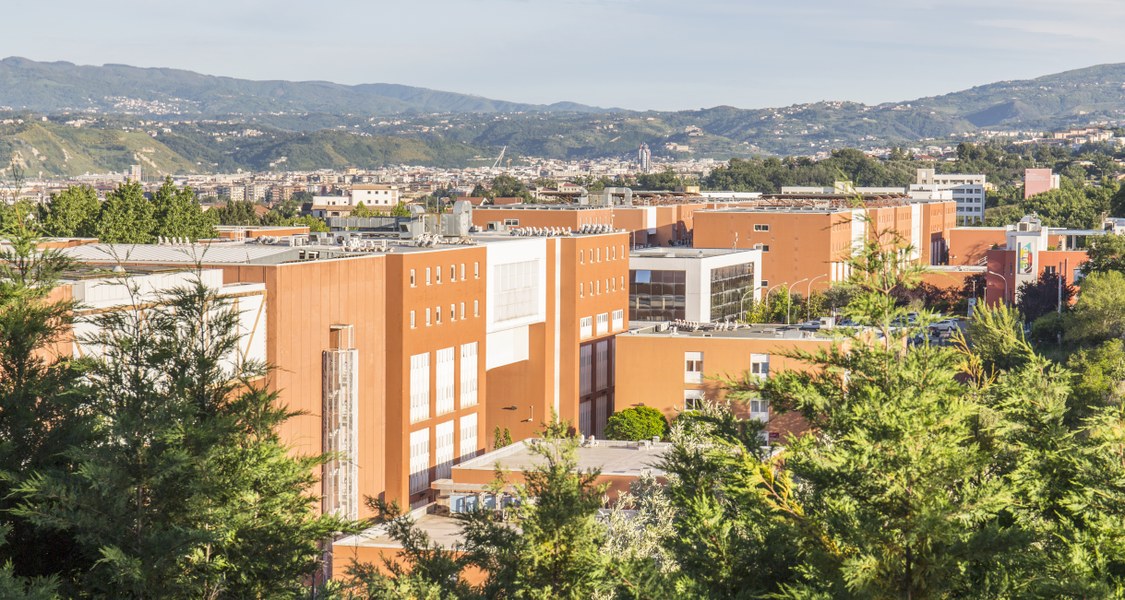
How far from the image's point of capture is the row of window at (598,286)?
2083 inches

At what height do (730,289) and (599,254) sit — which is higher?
(599,254)

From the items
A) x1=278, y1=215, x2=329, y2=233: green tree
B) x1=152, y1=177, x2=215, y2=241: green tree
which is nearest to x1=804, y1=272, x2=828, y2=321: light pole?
x1=278, y1=215, x2=329, y2=233: green tree

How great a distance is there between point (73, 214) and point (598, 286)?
76.9 feet

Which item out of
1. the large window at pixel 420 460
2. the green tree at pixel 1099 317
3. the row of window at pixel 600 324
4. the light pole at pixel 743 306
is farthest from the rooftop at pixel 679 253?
the large window at pixel 420 460

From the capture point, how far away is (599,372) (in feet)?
178

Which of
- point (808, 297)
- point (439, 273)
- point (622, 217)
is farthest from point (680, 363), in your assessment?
point (622, 217)

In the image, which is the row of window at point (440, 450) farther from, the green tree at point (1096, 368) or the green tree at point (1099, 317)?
the green tree at point (1099, 317)

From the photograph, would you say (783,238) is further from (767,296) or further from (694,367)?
(694,367)

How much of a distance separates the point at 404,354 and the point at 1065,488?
91.5 feet

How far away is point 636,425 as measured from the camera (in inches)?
1889

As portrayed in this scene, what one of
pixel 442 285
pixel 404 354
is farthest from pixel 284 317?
pixel 442 285

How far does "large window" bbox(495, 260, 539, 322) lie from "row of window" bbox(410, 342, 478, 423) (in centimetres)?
292

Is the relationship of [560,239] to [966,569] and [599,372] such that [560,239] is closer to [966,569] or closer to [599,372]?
[599,372]

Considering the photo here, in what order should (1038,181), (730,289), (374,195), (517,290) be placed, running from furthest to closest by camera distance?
(374,195) < (1038,181) < (730,289) < (517,290)
